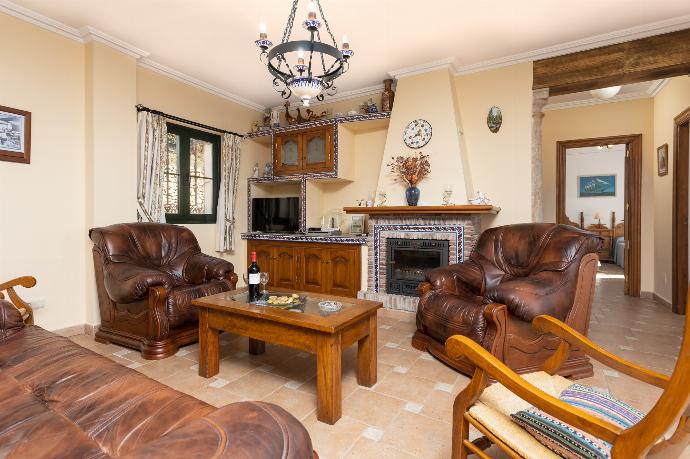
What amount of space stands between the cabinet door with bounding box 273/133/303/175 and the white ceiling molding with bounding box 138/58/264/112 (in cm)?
74

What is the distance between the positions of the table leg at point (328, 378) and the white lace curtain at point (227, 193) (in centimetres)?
334

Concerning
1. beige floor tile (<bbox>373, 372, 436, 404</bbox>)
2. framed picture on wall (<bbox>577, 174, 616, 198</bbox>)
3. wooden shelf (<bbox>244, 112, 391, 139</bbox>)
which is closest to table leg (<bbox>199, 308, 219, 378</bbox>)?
beige floor tile (<bbox>373, 372, 436, 404</bbox>)

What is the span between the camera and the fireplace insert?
3.96 m

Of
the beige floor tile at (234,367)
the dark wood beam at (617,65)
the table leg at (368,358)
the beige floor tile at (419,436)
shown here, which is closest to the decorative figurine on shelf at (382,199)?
the dark wood beam at (617,65)

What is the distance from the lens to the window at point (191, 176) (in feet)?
14.4

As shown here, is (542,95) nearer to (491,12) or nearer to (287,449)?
(491,12)

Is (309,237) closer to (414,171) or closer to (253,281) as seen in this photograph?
(414,171)

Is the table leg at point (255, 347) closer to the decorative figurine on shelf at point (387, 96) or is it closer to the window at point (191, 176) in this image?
the window at point (191, 176)

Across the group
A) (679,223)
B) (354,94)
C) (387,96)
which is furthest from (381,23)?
(679,223)

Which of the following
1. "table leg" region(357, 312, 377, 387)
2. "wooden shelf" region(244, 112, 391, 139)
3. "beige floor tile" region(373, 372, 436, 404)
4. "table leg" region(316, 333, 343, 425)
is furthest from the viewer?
"wooden shelf" region(244, 112, 391, 139)

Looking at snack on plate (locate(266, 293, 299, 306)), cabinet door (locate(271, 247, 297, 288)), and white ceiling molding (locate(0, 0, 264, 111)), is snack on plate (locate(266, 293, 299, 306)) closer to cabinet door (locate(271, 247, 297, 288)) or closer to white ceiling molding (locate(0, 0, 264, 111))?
cabinet door (locate(271, 247, 297, 288))

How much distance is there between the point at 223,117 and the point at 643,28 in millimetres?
4701

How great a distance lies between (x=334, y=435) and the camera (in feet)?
5.86

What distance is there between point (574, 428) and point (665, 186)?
475 cm
